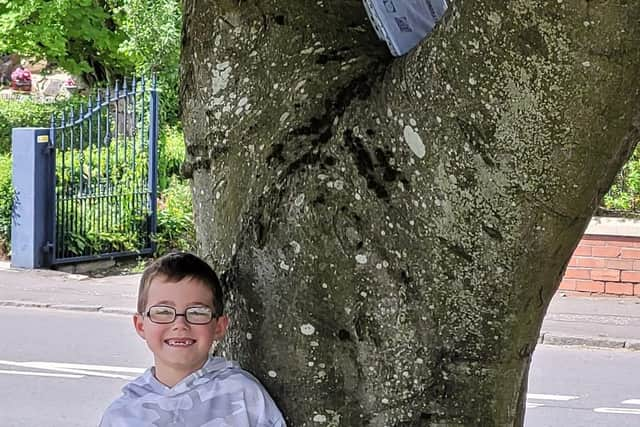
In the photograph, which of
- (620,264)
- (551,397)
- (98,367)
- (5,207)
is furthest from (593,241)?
(5,207)

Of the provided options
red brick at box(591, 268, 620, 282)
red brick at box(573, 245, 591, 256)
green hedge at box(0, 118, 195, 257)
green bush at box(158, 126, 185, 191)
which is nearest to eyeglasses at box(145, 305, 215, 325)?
red brick at box(573, 245, 591, 256)

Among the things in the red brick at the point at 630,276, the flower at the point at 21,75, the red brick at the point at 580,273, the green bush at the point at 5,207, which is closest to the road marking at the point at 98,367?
the green bush at the point at 5,207

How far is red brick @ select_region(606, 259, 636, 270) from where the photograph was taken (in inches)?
547

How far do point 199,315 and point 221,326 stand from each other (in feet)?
0.18

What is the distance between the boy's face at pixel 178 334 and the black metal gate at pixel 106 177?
12.8m

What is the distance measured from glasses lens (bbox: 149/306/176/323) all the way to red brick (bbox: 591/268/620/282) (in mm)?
11913

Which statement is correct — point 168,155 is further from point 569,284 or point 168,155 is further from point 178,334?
point 178,334

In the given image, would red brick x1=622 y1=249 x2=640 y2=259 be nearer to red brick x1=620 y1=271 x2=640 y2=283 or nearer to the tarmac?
red brick x1=620 y1=271 x2=640 y2=283

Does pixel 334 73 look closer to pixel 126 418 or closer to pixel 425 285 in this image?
pixel 425 285

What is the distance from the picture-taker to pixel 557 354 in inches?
460

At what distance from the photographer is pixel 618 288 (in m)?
14.1

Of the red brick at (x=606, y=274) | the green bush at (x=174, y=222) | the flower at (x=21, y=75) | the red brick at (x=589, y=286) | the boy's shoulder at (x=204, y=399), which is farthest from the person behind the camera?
the flower at (x=21, y=75)

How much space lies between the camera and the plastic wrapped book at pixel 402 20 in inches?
104

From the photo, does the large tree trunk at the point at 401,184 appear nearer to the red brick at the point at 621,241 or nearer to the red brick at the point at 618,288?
the red brick at the point at 621,241
